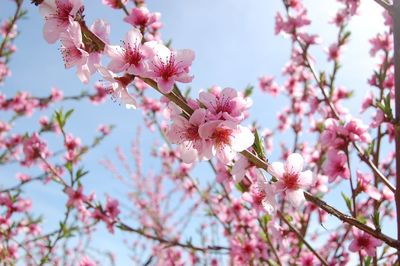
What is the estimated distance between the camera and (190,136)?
5.40 feet

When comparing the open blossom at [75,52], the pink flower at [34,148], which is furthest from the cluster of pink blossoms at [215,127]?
the pink flower at [34,148]

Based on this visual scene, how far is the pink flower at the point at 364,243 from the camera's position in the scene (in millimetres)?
2482

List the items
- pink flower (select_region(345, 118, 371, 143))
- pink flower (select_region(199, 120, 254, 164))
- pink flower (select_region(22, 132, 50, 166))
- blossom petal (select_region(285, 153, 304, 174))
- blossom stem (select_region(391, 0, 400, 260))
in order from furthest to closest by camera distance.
Result: pink flower (select_region(22, 132, 50, 166)) < pink flower (select_region(345, 118, 371, 143)) < blossom stem (select_region(391, 0, 400, 260)) < blossom petal (select_region(285, 153, 304, 174)) < pink flower (select_region(199, 120, 254, 164))

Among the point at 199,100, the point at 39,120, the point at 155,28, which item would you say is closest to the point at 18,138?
the point at 39,120

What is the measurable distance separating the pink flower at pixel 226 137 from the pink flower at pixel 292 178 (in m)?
0.20

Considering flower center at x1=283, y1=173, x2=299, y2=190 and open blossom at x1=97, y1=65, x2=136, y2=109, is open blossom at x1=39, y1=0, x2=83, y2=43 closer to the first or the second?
open blossom at x1=97, y1=65, x2=136, y2=109

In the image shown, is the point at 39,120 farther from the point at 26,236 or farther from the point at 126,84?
the point at 126,84

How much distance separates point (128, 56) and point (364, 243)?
6.50ft

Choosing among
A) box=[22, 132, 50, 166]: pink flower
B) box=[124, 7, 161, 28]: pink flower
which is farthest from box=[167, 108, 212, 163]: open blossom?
box=[22, 132, 50, 166]: pink flower

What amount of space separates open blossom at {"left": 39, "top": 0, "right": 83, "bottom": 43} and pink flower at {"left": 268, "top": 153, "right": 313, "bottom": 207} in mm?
1134

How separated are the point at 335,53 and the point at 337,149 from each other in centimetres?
212

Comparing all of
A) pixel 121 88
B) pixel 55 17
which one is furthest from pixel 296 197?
pixel 55 17

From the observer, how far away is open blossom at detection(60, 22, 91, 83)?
1.54m

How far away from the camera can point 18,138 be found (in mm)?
6629
